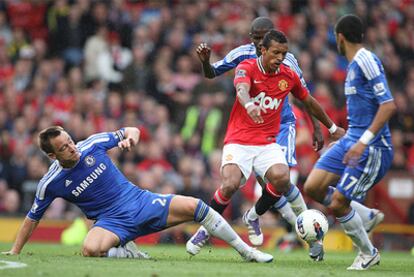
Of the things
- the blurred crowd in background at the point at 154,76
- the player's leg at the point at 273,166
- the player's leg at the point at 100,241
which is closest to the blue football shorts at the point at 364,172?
the player's leg at the point at 273,166

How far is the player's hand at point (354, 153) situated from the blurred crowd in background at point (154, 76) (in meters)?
7.34

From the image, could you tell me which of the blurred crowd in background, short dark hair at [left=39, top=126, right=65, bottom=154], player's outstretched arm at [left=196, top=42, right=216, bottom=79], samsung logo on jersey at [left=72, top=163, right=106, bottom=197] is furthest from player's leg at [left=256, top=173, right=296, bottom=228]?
the blurred crowd in background

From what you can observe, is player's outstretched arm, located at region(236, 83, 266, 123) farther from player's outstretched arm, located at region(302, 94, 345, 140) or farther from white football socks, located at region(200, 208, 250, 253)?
white football socks, located at region(200, 208, 250, 253)

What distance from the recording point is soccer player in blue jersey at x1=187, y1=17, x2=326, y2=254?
442 inches

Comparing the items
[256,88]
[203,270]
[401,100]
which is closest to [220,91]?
[401,100]

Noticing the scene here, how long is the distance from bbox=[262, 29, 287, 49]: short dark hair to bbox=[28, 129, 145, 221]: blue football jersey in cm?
184

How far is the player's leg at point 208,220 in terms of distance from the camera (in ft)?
33.7

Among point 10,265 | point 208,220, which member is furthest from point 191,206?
point 10,265

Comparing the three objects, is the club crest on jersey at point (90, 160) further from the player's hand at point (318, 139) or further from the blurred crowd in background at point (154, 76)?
the blurred crowd in background at point (154, 76)

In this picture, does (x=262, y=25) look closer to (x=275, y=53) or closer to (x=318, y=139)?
(x=275, y=53)

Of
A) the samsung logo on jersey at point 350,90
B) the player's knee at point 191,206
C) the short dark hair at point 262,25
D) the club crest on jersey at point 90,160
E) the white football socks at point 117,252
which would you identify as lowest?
the white football socks at point 117,252

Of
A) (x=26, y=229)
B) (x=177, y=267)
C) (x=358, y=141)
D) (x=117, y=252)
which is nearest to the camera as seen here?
(x=358, y=141)

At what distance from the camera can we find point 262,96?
1120 centimetres

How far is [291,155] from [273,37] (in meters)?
1.90
